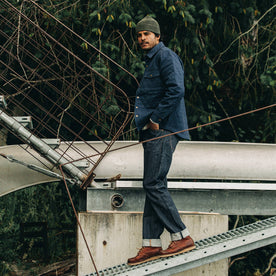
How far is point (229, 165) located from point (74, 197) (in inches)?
111

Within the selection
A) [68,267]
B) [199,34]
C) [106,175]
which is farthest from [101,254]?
[199,34]

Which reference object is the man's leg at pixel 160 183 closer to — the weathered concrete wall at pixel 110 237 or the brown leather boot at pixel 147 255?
the brown leather boot at pixel 147 255

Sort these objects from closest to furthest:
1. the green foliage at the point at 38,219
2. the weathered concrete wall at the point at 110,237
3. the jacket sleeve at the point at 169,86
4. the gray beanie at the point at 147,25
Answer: the jacket sleeve at the point at 169,86
the gray beanie at the point at 147,25
the weathered concrete wall at the point at 110,237
the green foliage at the point at 38,219

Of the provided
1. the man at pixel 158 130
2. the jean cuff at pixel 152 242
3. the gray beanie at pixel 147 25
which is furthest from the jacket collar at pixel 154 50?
the jean cuff at pixel 152 242

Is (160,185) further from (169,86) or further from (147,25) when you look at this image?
(147,25)

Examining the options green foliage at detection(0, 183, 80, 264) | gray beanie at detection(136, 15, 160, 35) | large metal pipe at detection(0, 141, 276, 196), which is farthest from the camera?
green foliage at detection(0, 183, 80, 264)

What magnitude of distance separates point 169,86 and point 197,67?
8.62 ft

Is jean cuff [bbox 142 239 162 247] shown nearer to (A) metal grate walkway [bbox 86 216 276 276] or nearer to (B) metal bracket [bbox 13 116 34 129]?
(A) metal grate walkway [bbox 86 216 276 276]

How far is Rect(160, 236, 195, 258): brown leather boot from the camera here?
3.91 m

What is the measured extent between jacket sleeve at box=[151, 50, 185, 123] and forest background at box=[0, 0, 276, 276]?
2.02 meters

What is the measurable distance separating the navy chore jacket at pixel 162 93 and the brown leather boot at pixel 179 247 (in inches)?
31.4

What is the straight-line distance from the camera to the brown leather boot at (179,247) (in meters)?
3.91

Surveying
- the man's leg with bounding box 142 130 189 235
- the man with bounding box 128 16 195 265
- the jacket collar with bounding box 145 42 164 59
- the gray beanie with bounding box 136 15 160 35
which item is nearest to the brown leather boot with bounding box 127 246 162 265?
the man with bounding box 128 16 195 265

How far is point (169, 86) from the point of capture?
12.6 ft
